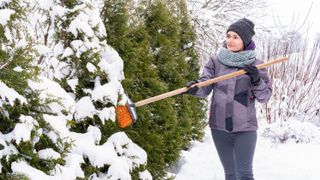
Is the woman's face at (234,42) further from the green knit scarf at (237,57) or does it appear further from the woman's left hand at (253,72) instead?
the woman's left hand at (253,72)

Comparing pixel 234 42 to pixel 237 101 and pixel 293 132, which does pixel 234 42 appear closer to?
pixel 237 101

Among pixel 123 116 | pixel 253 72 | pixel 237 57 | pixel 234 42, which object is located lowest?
pixel 123 116

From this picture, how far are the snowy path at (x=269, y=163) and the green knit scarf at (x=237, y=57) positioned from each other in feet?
6.48

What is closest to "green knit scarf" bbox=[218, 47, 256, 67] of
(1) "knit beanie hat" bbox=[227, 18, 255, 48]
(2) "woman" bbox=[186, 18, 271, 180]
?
(2) "woman" bbox=[186, 18, 271, 180]

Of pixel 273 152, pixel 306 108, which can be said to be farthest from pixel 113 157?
pixel 306 108

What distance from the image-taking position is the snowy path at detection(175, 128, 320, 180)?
5351 mm

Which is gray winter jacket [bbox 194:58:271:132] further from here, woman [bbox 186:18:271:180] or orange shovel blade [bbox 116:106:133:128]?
orange shovel blade [bbox 116:106:133:128]

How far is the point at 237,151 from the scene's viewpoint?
3578 mm

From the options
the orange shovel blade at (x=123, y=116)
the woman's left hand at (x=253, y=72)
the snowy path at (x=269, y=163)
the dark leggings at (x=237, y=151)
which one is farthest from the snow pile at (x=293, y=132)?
the orange shovel blade at (x=123, y=116)

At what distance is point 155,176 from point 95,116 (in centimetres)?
132

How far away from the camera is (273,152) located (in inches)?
260

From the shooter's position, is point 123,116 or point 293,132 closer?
point 123,116

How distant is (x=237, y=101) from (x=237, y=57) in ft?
1.26

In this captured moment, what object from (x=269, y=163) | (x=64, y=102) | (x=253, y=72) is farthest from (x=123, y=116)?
(x=269, y=163)
